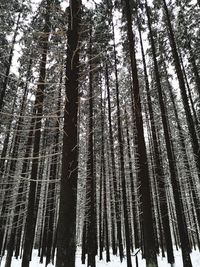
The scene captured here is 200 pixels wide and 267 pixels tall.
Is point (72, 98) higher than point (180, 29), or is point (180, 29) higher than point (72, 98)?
point (180, 29)

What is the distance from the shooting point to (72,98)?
4562 mm

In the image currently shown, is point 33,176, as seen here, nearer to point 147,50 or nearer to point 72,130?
point 72,130

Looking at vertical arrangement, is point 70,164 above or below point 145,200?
above

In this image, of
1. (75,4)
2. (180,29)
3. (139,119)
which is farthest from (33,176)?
(180,29)

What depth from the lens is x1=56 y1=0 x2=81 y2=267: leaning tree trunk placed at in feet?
12.1

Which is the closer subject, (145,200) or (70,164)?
(70,164)

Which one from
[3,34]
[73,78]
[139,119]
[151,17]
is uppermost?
[151,17]

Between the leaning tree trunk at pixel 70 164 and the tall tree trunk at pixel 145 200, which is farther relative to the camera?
the tall tree trunk at pixel 145 200

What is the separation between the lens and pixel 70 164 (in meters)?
Result: 4.17

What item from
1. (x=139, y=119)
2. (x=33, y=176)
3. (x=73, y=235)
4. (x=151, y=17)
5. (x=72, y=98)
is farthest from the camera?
(x=151, y=17)

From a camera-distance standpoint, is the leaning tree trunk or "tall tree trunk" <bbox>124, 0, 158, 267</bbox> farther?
→ "tall tree trunk" <bbox>124, 0, 158, 267</bbox>

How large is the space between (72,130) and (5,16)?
10.6 meters

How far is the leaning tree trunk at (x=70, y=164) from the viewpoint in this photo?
3686mm

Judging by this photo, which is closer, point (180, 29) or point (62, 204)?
point (62, 204)
